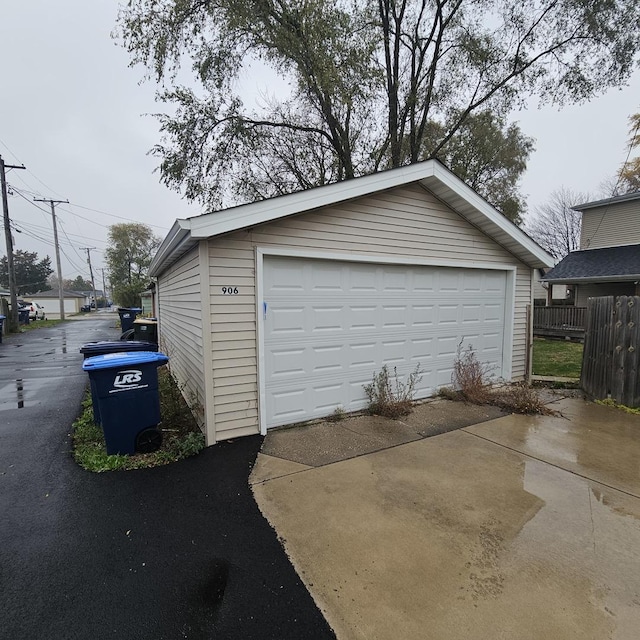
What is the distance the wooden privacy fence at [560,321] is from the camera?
574 inches

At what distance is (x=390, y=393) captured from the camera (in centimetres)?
558

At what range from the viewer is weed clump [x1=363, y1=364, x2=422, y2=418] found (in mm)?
5309

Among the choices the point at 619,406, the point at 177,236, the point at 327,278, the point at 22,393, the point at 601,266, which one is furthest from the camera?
the point at 601,266

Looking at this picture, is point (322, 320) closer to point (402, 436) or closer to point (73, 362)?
point (402, 436)

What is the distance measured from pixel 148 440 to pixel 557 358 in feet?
36.7

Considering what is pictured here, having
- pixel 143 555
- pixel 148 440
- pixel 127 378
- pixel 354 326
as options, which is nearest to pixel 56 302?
pixel 148 440

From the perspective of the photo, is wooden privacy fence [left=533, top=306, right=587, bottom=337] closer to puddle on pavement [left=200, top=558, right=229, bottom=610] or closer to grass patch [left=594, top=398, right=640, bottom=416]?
grass patch [left=594, top=398, right=640, bottom=416]

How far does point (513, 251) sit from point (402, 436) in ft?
14.7

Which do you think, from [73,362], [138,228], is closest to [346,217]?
[73,362]

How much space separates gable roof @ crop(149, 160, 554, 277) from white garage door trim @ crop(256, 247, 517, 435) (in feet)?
1.42

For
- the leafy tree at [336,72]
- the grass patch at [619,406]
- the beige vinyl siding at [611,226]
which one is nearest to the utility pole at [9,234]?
the leafy tree at [336,72]

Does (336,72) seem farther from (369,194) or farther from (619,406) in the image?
(619,406)

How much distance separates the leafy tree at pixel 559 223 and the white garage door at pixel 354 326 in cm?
3193

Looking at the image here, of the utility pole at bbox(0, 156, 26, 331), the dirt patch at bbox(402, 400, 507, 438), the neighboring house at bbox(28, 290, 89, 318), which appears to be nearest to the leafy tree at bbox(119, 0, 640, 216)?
the dirt patch at bbox(402, 400, 507, 438)
